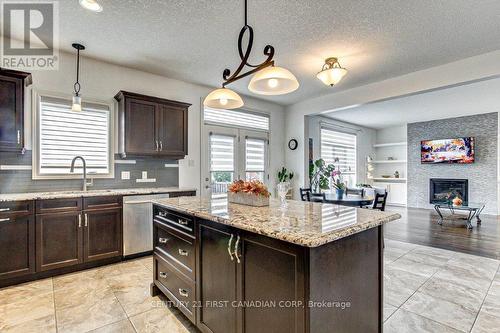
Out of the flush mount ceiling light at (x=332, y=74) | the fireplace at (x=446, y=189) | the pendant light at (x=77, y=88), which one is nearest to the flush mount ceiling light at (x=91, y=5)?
the pendant light at (x=77, y=88)

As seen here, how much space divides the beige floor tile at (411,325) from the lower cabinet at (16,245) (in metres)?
3.56

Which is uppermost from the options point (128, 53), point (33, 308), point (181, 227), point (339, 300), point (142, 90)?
point (128, 53)

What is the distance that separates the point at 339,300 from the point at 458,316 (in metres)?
1.60

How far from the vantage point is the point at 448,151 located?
7.46m

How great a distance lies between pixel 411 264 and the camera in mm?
3285

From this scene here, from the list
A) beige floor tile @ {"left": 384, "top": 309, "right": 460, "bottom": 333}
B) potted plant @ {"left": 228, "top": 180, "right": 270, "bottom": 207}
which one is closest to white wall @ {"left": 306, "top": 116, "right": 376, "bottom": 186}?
potted plant @ {"left": 228, "top": 180, "right": 270, "bottom": 207}

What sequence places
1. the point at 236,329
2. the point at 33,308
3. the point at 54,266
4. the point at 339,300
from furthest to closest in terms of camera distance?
the point at 54,266 < the point at 33,308 < the point at 236,329 < the point at 339,300

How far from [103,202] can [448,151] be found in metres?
8.83

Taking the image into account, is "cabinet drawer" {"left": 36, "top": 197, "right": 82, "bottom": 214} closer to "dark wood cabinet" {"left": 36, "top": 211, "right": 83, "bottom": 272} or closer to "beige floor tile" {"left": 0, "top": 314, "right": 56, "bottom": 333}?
"dark wood cabinet" {"left": 36, "top": 211, "right": 83, "bottom": 272}

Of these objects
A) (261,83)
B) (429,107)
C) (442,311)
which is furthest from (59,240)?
(429,107)

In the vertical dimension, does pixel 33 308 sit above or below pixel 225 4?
below

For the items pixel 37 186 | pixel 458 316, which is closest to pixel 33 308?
pixel 37 186

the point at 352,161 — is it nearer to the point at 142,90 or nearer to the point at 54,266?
the point at 142,90

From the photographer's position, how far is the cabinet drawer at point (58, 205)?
9.29 ft
